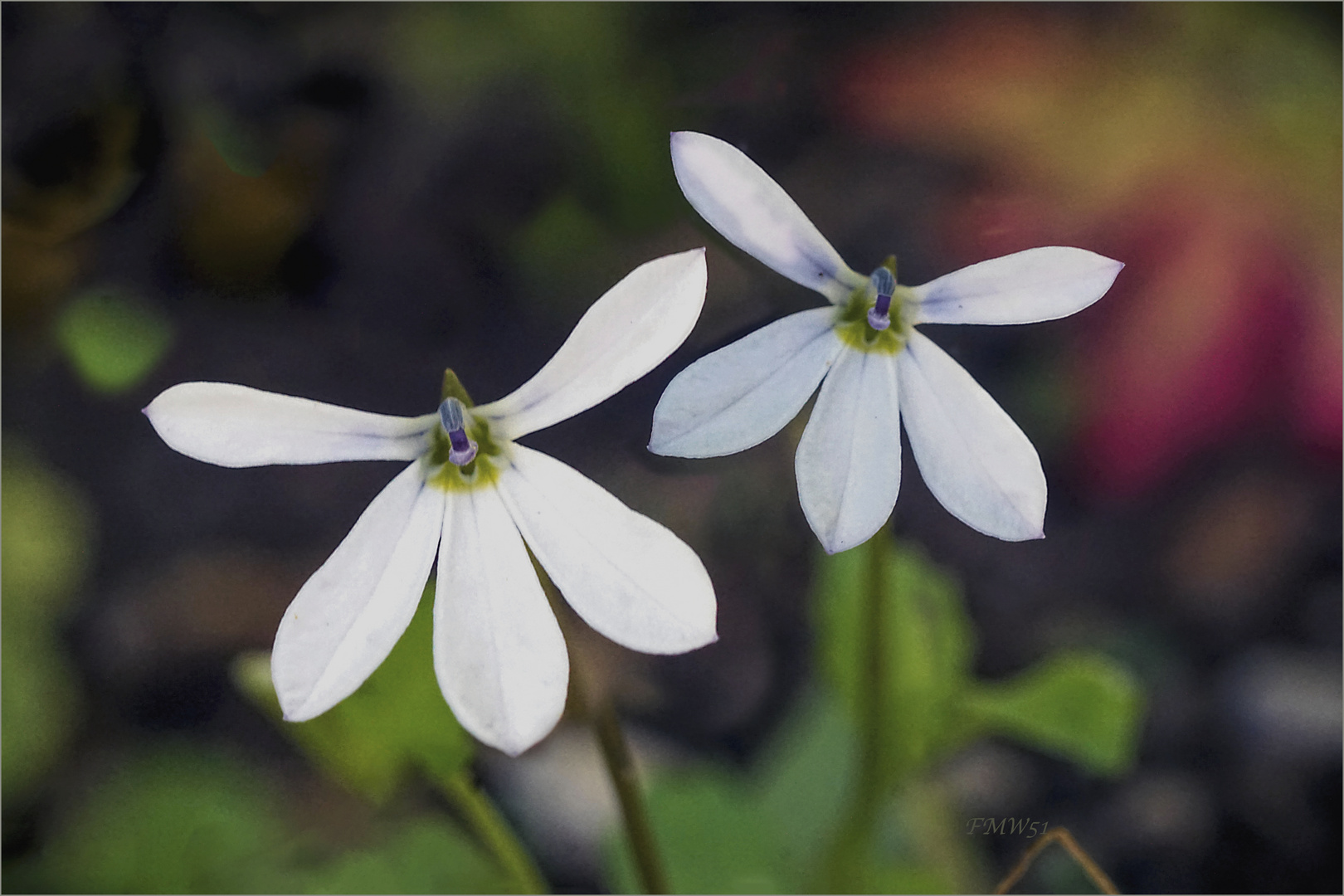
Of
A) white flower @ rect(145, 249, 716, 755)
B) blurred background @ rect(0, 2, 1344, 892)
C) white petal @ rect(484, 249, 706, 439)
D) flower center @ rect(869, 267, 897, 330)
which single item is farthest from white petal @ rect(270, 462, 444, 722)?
blurred background @ rect(0, 2, 1344, 892)

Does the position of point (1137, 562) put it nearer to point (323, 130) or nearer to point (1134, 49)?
point (1134, 49)

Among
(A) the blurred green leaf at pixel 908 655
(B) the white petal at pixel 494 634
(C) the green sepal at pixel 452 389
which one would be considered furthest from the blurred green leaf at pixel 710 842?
(C) the green sepal at pixel 452 389

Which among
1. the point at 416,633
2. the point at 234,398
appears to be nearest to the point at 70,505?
the point at 416,633

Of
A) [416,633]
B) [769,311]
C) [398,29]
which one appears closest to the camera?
[416,633]

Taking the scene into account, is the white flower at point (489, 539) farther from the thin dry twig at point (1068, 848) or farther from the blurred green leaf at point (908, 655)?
the thin dry twig at point (1068, 848)

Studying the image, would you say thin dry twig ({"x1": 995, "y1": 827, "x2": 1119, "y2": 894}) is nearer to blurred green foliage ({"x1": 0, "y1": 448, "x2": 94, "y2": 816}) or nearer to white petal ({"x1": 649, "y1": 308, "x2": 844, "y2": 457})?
white petal ({"x1": 649, "y1": 308, "x2": 844, "y2": 457})
